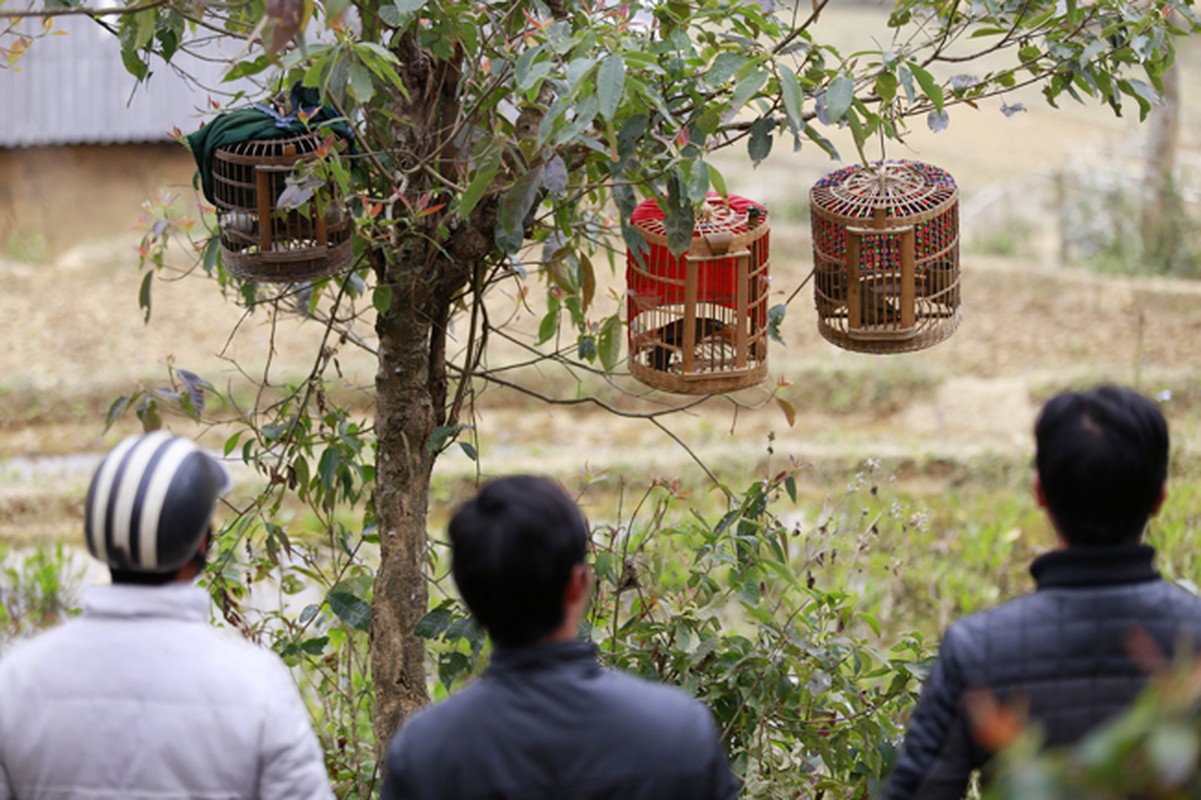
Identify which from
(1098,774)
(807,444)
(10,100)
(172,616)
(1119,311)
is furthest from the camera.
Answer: (10,100)

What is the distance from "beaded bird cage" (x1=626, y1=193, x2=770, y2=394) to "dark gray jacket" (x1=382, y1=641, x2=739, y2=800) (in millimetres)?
1308

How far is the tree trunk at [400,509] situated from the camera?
114 inches

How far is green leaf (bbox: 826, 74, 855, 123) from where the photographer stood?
2.37 meters

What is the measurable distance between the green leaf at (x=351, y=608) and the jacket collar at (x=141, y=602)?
3.95 ft

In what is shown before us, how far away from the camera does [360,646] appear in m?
4.29

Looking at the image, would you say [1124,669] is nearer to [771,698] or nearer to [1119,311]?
[771,698]

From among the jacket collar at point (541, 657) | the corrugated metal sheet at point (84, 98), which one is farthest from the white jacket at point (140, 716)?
the corrugated metal sheet at point (84, 98)

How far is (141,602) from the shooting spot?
1611 millimetres

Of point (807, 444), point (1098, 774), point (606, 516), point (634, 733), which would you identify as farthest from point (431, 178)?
point (807, 444)

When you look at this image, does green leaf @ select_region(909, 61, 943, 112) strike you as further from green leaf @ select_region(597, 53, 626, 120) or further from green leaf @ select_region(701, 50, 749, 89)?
green leaf @ select_region(597, 53, 626, 120)

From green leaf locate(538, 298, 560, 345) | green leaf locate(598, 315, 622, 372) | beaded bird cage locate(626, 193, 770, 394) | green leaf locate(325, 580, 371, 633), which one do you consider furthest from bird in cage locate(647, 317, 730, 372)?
green leaf locate(325, 580, 371, 633)

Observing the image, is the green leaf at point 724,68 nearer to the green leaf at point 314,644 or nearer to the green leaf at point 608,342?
the green leaf at point 608,342

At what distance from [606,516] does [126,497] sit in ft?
19.1

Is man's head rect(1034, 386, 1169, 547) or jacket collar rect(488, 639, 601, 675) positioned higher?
man's head rect(1034, 386, 1169, 547)
